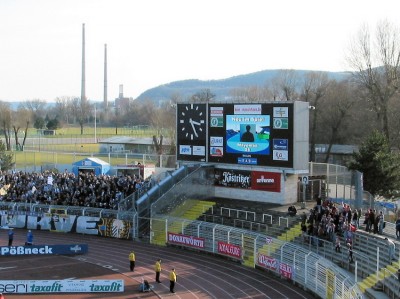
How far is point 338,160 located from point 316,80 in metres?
21.8

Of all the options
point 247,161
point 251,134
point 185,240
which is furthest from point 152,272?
point 251,134

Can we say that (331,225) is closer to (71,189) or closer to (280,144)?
(280,144)

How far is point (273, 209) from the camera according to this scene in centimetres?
3675

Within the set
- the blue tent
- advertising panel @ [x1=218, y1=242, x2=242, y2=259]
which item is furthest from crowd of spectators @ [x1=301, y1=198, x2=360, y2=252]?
the blue tent

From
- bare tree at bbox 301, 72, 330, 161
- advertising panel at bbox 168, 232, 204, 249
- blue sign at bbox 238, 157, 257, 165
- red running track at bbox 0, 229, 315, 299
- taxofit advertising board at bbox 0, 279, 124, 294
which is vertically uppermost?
bare tree at bbox 301, 72, 330, 161

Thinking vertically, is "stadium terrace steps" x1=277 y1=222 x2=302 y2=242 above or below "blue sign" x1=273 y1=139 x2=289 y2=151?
below

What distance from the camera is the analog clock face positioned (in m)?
40.6

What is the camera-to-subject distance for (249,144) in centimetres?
3831

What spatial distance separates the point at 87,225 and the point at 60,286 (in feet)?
48.5

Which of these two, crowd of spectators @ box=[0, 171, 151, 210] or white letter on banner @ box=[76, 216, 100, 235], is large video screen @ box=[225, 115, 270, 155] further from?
white letter on banner @ box=[76, 216, 100, 235]

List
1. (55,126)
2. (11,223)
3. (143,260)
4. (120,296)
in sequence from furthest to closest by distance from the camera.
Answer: (55,126) < (11,223) < (143,260) < (120,296)

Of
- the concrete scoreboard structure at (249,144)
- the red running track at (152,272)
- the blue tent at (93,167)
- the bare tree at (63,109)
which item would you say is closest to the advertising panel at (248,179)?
the concrete scoreboard structure at (249,144)

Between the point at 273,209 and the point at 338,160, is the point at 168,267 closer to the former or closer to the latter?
the point at 273,209

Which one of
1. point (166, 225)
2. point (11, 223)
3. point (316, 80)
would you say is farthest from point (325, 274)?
point (316, 80)
